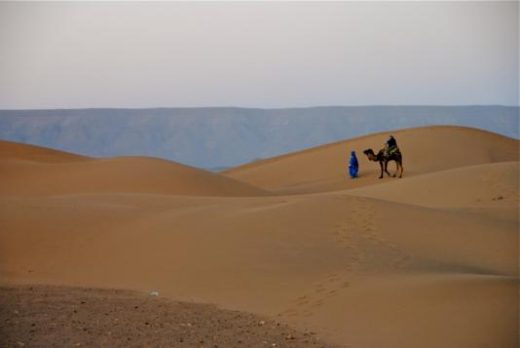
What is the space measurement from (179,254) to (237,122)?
149 m

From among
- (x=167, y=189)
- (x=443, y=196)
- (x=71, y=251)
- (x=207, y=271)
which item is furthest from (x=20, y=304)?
(x=167, y=189)

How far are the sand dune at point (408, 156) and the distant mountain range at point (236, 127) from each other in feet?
314

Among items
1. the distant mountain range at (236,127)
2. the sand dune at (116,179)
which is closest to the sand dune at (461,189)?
the sand dune at (116,179)

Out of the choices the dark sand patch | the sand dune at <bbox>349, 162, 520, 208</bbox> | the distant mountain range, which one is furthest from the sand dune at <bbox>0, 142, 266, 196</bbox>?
the distant mountain range

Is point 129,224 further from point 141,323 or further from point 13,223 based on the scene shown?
point 141,323

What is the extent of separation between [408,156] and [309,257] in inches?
1214

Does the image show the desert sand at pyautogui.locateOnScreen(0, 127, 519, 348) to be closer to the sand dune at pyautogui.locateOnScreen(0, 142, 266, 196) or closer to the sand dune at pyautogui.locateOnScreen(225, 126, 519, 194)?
the sand dune at pyautogui.locateOnScreen(0, 142, 266, 196)

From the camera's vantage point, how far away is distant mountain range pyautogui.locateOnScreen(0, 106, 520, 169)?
479 feet

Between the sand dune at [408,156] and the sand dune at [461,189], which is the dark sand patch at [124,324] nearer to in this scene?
the sand dune at [461,189]

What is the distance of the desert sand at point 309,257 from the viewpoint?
389 inches

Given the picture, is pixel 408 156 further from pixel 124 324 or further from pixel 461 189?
pixel 124 324

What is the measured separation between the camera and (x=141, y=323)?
29.3 ft

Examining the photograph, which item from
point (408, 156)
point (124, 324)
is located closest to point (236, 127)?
point (408, 156)

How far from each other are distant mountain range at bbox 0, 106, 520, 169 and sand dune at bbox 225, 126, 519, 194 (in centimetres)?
9571
